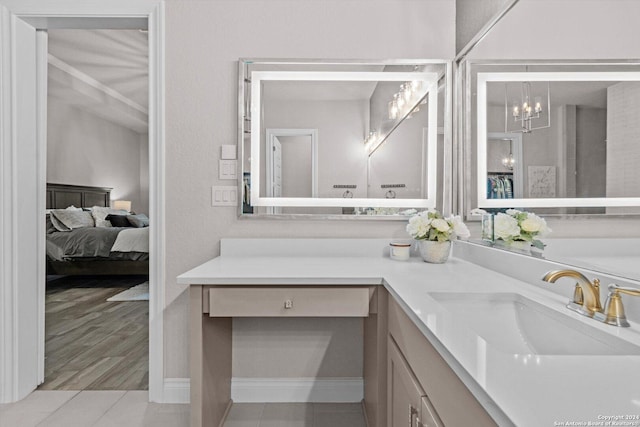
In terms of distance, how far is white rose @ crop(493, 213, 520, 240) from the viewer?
4.61 ft

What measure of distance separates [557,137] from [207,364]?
1539 mm

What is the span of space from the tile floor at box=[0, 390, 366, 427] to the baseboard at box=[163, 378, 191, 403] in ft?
0.11

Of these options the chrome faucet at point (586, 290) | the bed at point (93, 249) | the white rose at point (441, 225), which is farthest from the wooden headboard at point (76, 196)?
the chrome faucet at point (586, 290)

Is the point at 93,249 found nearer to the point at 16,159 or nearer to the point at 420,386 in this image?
the point at 16,159

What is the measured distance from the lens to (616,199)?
0.94 metres

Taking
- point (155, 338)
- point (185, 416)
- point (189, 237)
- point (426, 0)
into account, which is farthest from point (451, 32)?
point (185, 416)

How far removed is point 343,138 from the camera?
203 centimetres

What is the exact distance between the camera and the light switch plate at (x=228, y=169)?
6.55 ft

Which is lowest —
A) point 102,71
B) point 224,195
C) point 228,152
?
point 224,195

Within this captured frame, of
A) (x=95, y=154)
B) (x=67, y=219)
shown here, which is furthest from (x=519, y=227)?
(x=95, y=154)

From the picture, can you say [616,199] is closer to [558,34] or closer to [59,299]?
[558,34]

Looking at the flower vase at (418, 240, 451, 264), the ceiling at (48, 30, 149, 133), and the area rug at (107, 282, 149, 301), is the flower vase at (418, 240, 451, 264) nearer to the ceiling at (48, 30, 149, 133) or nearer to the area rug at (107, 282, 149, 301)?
the ceiling at (48, 30, 149, 133)

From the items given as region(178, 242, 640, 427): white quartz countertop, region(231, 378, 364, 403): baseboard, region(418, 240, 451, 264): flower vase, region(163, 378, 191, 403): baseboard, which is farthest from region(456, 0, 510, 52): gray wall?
region(163, 378, 191, 403): baseboard

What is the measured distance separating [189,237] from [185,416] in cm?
89
